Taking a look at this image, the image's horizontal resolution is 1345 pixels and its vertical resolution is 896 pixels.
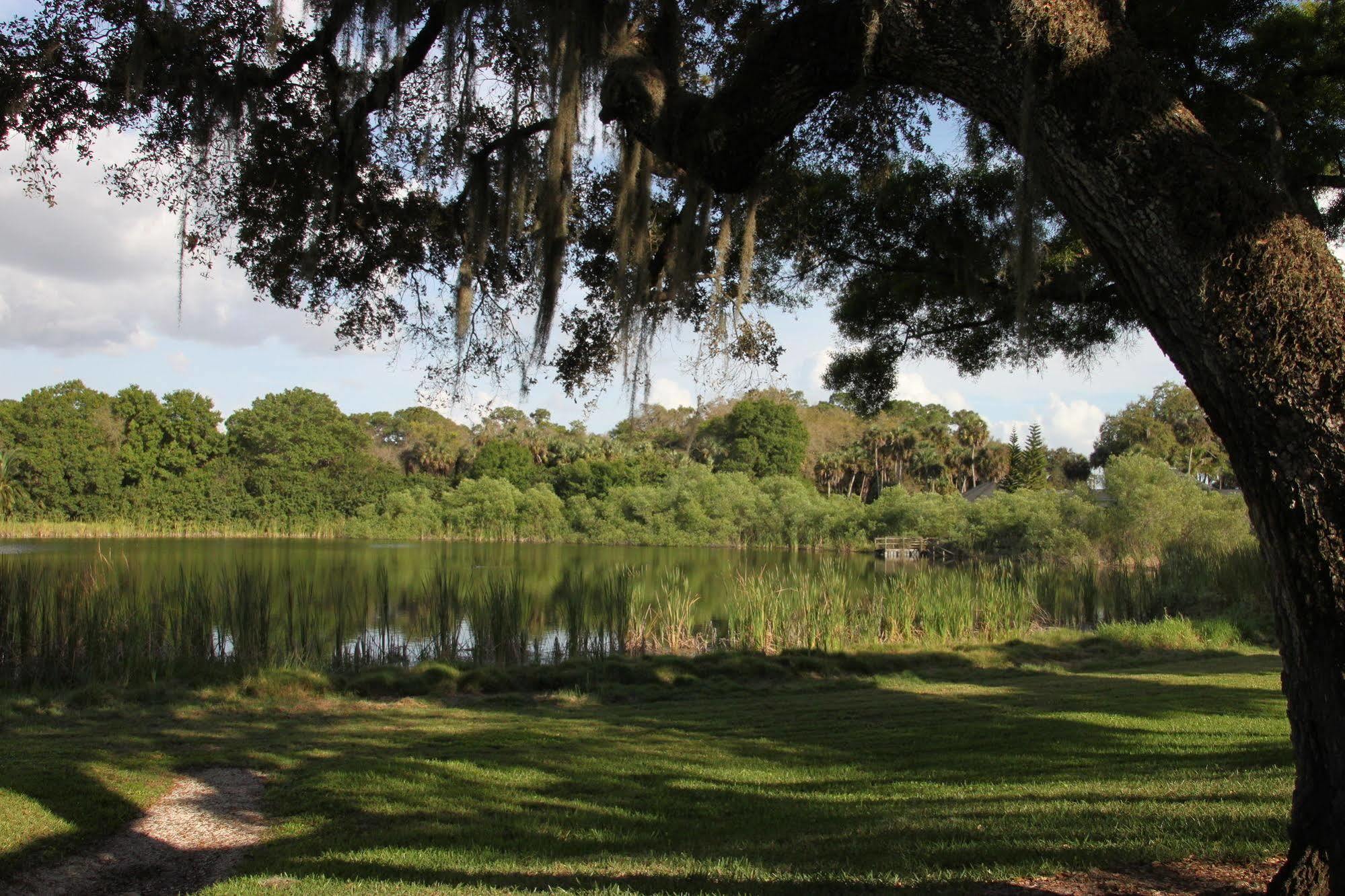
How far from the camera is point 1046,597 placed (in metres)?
15.8

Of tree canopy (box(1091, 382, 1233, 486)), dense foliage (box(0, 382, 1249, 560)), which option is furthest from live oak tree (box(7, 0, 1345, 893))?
tree canopy (box(1091, 382, 1233, 486))

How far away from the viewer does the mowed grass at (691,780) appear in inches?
141

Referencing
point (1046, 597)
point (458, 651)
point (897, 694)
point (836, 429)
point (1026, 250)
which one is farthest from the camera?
point (836, 429)

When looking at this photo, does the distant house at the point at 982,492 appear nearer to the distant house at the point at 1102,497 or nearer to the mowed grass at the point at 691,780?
the distant house at the point at 1102,497

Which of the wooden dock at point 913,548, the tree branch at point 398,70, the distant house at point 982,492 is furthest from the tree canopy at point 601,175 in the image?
the distant house at point 982,492

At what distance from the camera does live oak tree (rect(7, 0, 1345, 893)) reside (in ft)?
7.80

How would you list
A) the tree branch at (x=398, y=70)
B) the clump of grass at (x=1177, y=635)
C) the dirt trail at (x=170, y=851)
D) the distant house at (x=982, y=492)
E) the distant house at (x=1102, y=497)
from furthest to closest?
the distant house at (x=982, y=492), the distant house at (x=1102, y=497), the clump of grass at (x=1177, y=635), the tree branch at (x=398, y=70), the dirt trail at (x=170, y=851)

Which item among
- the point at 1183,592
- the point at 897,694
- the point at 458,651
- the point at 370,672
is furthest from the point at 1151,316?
the point at 1183,592

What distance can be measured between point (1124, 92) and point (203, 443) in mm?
50015

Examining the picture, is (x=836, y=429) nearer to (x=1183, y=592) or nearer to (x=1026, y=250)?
(x=1183, y=592)

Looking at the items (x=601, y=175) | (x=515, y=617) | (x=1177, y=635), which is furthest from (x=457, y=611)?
(x=1177, y=635)

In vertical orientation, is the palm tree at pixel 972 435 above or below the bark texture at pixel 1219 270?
above

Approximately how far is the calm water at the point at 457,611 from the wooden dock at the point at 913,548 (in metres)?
18.1

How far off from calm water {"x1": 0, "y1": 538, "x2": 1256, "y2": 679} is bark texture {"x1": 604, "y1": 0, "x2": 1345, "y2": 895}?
952 centimetres
